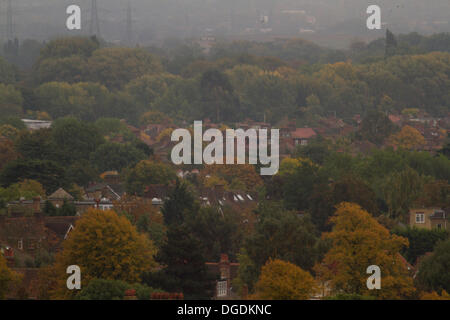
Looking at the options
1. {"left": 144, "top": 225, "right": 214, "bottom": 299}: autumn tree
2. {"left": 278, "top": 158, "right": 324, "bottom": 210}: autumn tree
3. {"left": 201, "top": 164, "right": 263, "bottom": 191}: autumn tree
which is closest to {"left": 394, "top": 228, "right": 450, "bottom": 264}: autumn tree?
{"left": 278, "top": 158, "right": 324, "bottom": 210}: autumn tree

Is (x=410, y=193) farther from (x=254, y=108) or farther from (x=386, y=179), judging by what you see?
(x=254, y=108)

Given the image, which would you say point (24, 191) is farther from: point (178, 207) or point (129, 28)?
point (129, 28)

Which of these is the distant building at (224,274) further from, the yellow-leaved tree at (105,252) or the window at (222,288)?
the yellow-leaved tree at (105,252)

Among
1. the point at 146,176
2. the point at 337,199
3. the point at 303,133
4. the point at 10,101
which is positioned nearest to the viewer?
the point at 337,199

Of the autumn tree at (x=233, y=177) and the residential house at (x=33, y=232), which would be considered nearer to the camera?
the residential house at (x=33, y=232)

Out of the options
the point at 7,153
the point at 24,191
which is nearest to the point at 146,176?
the point at 7,153

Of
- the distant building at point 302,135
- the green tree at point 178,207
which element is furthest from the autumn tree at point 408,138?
the green tree at point 178,207
